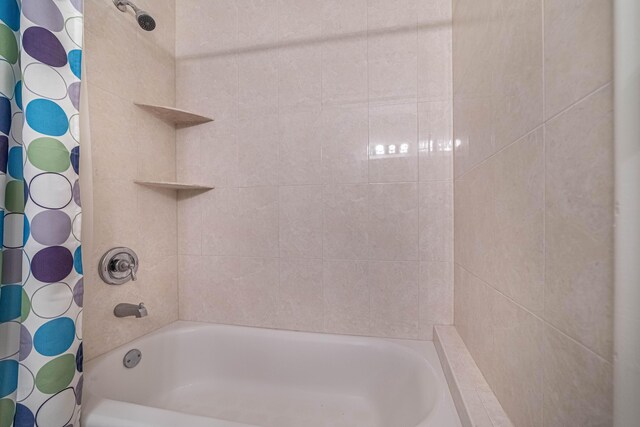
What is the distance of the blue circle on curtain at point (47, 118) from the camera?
592mm

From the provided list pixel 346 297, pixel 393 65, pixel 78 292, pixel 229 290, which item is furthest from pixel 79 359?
pixel 393 65

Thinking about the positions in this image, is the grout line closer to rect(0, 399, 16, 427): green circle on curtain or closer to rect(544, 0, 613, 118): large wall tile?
rect(544, 0, 613, 118): large wall tile

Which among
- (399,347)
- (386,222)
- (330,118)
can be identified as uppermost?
(330,118)

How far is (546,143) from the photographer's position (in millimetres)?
443

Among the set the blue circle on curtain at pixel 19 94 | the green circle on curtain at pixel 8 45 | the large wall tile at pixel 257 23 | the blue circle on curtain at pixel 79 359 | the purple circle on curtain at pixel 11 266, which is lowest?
the blue circle on curtain at pixel 79 359

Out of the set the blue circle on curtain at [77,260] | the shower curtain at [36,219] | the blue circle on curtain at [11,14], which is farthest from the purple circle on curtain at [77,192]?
the blue circle on curtain at [11,14]

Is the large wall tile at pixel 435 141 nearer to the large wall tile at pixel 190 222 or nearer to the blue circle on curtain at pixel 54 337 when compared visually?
the large wall tile at pixel 190 222

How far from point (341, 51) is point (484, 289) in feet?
3.84

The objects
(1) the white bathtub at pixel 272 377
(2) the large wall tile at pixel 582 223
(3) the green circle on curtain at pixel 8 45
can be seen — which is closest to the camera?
(2) the large wall tile at pixel 582 223

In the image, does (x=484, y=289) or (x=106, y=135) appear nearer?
(x=484, y=289)

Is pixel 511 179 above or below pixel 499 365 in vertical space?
above

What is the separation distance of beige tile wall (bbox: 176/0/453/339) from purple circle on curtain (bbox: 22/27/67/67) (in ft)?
2.53

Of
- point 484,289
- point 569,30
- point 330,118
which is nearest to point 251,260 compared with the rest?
point 330,118

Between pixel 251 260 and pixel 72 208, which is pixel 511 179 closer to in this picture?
pixel 72 208
